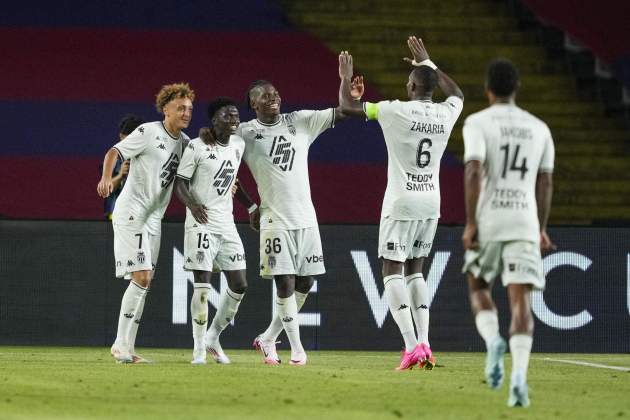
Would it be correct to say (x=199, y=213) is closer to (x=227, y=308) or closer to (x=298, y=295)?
(x=227, y=308)

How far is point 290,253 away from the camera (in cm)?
1055

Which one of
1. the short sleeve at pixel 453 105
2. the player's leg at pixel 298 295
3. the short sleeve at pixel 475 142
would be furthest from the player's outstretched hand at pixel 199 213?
the short sleeve at pixel 475 142

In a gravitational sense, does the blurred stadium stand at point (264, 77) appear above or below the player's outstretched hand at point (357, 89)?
above

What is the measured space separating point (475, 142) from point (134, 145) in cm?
382

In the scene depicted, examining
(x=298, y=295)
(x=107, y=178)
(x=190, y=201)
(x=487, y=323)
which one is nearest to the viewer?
(x=487, y=323)

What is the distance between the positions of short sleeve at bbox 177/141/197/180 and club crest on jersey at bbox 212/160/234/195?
187 mm

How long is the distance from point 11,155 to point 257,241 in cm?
720

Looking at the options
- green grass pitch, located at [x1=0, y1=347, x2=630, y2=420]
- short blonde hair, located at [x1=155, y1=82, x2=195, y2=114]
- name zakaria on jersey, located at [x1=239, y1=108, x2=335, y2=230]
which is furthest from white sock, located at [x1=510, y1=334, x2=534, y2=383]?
short blonde hair, located at [x1=155, y1=82, x2=195, y2=114]

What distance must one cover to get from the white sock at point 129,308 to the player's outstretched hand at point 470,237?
3.79m

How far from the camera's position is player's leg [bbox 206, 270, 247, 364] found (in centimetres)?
1073

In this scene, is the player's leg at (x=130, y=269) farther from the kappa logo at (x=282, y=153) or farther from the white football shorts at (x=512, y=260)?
the white football shorts at (x=512, y=260)

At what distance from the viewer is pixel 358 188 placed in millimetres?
19484

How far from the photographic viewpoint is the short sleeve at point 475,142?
7266 millimetres

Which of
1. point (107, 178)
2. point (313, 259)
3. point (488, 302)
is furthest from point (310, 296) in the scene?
point (488, 302)
